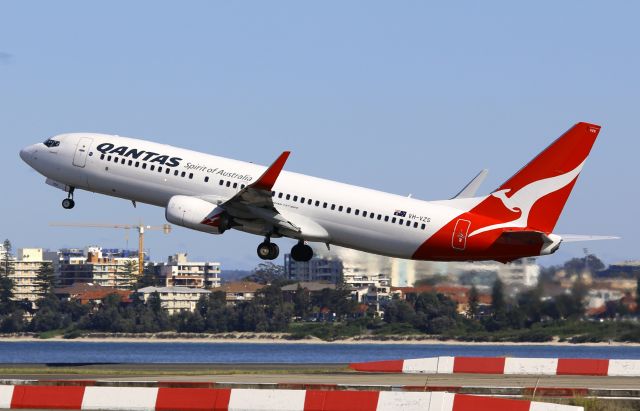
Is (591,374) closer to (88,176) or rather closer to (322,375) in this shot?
(322,375)

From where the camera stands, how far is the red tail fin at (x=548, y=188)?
210 ft

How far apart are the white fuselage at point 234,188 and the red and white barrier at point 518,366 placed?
11785 millimetres

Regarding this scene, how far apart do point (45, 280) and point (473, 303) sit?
355ft

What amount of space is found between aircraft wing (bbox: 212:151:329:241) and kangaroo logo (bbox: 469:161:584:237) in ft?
28.9

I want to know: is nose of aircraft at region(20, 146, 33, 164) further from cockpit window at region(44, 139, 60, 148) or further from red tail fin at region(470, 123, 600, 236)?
red tail fin at region(470, 123, 600, 236)

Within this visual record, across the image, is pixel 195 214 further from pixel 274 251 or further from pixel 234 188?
pixel 274 251

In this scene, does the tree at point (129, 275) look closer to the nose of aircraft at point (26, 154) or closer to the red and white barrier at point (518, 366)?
the nose of aircraft at point (26, 154)

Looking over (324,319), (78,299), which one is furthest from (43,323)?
(324,319)

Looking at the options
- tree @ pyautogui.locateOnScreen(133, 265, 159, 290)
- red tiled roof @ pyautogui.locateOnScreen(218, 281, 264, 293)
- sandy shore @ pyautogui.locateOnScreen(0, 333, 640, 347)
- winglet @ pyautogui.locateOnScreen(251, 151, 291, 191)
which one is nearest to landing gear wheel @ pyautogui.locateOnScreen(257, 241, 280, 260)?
winglet @ pyautogui.locateOnScreen(251, 151, 291, 191)

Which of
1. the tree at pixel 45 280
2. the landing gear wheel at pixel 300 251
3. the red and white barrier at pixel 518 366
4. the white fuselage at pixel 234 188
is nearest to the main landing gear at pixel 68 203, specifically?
the white fuselage at pixel 234 188

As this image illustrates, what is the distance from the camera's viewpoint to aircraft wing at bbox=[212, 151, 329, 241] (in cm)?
6556

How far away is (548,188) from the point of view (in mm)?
64188

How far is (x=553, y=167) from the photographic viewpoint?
64250mm

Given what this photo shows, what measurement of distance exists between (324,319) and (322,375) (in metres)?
73.3
